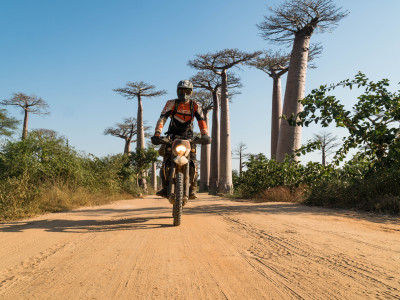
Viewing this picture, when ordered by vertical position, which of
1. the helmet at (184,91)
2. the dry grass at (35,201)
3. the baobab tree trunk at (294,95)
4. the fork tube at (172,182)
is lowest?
the dry grass at (35,201)

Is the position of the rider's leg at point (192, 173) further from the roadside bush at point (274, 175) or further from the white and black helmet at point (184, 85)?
the roadside bush at point (274, 175)

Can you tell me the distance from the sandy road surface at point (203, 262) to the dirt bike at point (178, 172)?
0.40 m

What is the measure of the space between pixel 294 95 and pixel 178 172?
29.0ft

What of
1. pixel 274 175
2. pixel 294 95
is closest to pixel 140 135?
pixel 294 95

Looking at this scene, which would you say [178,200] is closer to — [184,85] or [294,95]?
[184,85]

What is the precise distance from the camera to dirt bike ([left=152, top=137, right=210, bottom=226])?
447 centimetres

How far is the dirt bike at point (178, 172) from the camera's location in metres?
4.47

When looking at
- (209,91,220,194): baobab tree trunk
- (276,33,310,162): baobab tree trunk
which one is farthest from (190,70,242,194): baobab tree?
(276,33,310,162): baobab tree trunk

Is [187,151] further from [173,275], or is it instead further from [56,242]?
[173,275]

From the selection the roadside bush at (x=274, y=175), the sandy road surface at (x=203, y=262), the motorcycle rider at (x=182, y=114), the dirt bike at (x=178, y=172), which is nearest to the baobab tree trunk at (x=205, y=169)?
the roadside bush at (x=274, y=175)

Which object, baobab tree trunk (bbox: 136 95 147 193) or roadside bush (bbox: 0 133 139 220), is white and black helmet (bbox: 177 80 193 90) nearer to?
roadside bush (bbox: 0 133 139 220)

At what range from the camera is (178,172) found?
184 inches

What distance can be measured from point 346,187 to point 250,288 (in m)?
5.88

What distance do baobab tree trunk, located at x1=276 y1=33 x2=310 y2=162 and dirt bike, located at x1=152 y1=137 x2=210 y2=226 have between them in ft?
25.1
